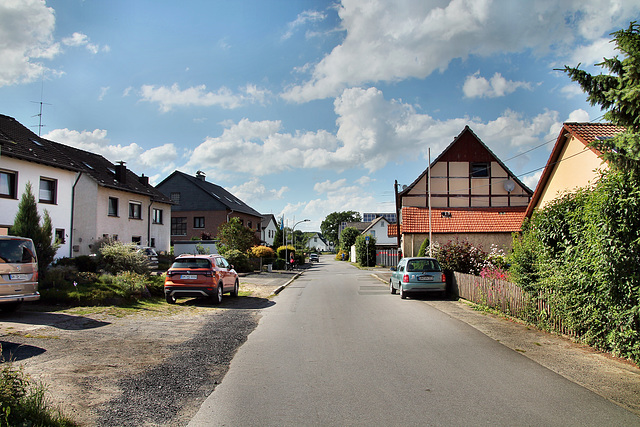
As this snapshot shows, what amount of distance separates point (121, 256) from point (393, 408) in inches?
615

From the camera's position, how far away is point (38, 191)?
24141 millimetres

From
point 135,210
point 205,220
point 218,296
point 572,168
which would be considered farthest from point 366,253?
point 218,296

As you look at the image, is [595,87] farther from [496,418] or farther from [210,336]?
[210,336]

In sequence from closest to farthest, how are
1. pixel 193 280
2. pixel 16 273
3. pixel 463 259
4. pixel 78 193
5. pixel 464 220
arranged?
1. pixel 16 273
2. pixel 193 280
3. pixel 463 259
4. pixel 78 193
5. pixel 464 220

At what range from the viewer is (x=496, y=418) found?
15.2ft

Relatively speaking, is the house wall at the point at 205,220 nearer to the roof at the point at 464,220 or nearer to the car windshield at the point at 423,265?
the roof at the point at 464,220

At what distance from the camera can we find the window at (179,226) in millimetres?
52938

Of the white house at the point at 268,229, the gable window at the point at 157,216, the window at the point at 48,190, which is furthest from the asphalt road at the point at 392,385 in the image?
the white house at the point at 268,229

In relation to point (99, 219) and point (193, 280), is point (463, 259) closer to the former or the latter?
point (193, 280)

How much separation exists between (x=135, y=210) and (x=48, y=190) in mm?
10486

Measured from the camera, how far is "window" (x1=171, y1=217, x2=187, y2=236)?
5294 cm

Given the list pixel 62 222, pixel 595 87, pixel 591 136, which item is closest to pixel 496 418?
pixel 595 87

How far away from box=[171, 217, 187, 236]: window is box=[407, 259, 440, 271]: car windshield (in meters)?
39.9

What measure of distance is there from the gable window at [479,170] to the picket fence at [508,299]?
63.9 feet
